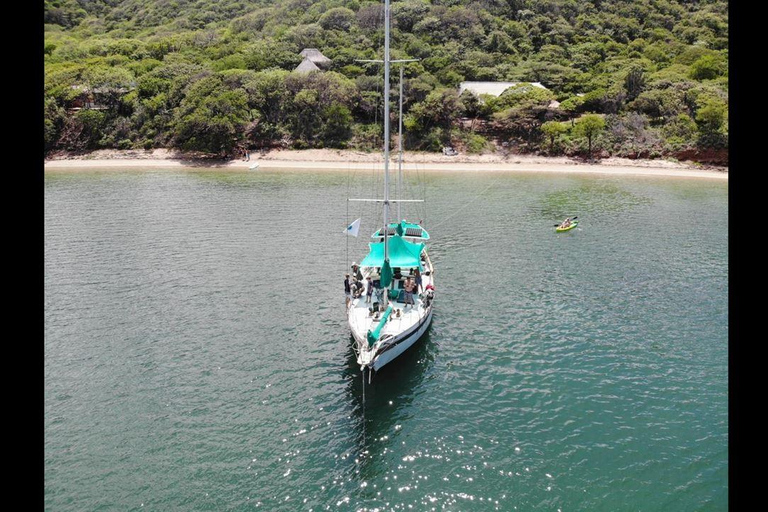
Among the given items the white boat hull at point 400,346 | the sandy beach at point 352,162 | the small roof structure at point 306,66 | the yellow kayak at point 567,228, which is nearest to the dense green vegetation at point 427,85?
the sandy beach at point 352,162

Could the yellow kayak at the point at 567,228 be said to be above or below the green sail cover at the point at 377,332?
above

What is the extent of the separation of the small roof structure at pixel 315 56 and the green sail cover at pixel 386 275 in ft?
347

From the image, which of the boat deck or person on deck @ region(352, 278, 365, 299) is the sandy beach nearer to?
person on deck @ region(352, 278, 365, 299)

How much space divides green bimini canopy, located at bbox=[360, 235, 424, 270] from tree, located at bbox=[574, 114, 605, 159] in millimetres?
74210

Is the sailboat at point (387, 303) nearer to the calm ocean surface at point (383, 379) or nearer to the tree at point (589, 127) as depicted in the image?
the calm ocean surface at point (383, 379)

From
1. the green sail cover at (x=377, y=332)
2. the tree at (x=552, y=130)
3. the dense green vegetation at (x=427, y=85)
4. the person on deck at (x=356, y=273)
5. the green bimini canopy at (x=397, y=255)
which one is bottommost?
the green sail cover at (x=377, y=332)

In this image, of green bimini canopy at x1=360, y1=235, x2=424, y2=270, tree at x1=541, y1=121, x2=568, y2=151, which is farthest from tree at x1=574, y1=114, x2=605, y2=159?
green bimini canopy at x1=360, y1=235, x2=424, y2=270

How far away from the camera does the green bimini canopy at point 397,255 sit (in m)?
31.6

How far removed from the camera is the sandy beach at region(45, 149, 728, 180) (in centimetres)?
9412

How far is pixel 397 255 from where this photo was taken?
3225cm

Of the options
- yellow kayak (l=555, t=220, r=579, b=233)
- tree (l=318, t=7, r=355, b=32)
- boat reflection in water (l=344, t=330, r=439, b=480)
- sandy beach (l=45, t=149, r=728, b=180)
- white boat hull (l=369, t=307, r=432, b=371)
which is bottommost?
boat reflection in water (l=344, t=330, r=439, b=480)
